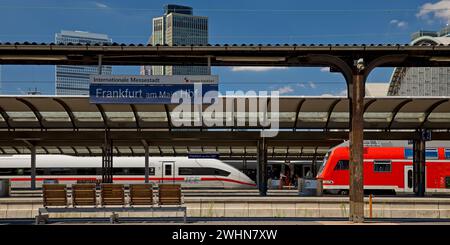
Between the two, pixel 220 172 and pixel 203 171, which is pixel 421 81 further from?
pixel 203 171

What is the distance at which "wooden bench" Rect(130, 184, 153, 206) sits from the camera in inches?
542

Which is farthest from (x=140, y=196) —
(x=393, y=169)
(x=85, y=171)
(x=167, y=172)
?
(x=85, y=171)

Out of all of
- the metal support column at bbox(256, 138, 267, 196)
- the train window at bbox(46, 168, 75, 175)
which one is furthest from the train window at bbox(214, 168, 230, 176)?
the metal support column at bbox(256, 138, 267, 196)

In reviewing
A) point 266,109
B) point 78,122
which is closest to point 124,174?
point 78,122

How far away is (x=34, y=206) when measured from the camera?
15.3 m

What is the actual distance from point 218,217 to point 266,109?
28.0 ft

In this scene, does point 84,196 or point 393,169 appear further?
→ point 393,169

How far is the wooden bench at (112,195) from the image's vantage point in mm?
13703

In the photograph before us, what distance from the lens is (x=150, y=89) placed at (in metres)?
15.3

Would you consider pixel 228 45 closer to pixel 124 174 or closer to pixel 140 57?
pixel 140 57

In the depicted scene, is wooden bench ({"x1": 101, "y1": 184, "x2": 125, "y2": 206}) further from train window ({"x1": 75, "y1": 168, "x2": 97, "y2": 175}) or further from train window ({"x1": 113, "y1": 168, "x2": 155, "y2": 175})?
train window ({"x1": 75, "y1": 168, "x2": 97, "y2": 175})

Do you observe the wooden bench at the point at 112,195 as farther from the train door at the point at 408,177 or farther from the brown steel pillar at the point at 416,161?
the train door at the point at 408,177

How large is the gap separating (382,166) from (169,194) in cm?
1588

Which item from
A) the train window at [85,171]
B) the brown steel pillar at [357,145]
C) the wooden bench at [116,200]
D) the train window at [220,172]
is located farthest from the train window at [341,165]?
the train window at [85,171]
